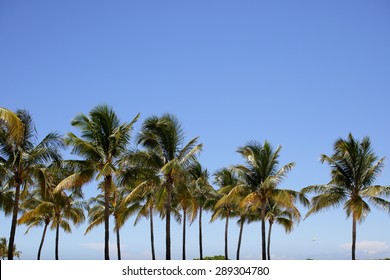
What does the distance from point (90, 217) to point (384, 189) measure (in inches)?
1201

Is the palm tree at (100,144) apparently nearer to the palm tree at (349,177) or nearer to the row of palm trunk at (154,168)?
the row of palm trunk at (154,168)

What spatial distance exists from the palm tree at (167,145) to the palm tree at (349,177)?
8699 millimetres

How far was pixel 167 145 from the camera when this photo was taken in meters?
27.5

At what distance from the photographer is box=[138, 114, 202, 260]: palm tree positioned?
27094 mm

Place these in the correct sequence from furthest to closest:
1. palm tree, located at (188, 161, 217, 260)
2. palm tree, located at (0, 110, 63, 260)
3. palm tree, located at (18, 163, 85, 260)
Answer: palm tree, located at (188, 161, 217, 260)
palm tree, located at (18, 163, 85, 260)
palm tree, located at (0, 110, 63, 260)

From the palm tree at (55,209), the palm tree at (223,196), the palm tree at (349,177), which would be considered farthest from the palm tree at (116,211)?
the palm tree at (349,177)

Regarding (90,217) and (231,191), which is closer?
(231,191)

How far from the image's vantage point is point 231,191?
29.7 m

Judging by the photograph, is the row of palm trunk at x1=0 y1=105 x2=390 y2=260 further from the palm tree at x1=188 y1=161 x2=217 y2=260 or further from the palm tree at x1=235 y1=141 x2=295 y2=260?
the palm tree at x1=188 y1=161 x2=217 y2=260

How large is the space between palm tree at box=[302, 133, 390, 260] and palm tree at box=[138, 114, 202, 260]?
870 centimetres

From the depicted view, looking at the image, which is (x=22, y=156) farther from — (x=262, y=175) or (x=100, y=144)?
(x=262, y=175)

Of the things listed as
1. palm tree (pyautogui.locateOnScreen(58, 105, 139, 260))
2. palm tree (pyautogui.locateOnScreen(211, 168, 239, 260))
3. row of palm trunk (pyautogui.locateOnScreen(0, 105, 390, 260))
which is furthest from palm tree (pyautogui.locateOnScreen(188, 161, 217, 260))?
palm tree (pyautogui.locateOnScreen(58, 105, 139, 260))
